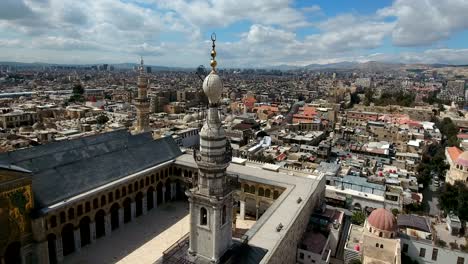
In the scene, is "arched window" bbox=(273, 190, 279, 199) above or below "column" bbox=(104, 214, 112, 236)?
above

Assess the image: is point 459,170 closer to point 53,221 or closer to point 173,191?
point 173,191

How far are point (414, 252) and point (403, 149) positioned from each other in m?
38.6

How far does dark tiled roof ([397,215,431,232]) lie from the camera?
96.1 ft

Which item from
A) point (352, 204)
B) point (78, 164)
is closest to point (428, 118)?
point (352, 204)

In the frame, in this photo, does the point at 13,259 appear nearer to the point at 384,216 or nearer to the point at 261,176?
the point at 261,176

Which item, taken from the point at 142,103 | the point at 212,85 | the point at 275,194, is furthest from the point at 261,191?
the point at 142,103

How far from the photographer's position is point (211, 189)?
58.0ft

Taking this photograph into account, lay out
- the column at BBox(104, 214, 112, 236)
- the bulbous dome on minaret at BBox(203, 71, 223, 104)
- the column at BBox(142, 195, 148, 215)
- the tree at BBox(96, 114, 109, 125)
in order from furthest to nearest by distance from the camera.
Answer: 1. the tree at BBox(96, 114, 109, 125)
2. the column at BBox(142, 195, 148, 215)
3. the column at BBox(104, 214, 112, 236)
4. the bulbous dome on minaret at BBox(203, 71, 223, 104)

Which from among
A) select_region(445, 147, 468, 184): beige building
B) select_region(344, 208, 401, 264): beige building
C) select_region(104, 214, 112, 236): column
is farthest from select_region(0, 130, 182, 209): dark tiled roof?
select_region(445, 147, 468, 184): beige building

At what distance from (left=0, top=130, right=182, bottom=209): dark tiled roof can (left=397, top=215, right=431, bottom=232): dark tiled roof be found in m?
25.9

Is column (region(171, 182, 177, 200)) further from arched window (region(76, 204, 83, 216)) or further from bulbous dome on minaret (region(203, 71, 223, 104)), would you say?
bulbous dome on minaret (region(203, 71, 223, 104))

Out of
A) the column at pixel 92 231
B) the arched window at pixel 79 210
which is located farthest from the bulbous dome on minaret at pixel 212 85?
the column at pixel 92 231

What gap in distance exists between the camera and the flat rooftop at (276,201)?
22.4 metres

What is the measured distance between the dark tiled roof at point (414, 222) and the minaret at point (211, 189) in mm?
20392
